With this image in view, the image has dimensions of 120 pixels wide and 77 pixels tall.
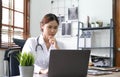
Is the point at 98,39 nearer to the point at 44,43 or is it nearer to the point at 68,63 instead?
the point at 44,43

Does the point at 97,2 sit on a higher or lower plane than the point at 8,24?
higher

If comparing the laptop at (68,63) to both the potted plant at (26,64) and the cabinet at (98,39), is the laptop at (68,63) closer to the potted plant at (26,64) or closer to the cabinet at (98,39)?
the potted plant at (26,64)

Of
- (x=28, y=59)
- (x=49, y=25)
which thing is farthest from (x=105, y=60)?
(x=28, y=59)

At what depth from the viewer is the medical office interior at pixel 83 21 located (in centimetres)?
422

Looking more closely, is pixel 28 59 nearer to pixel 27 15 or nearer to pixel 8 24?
pixel 8 24

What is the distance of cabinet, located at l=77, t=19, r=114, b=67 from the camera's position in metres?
4.14

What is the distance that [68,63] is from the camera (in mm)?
1368

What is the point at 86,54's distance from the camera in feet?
4.78

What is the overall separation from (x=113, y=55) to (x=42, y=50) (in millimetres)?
2453

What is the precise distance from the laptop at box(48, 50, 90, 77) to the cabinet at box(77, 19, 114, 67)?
2779mm

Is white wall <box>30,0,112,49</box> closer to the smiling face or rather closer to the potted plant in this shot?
the smiling face

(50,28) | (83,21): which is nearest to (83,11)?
(83,21)

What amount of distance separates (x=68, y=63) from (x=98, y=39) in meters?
3.02

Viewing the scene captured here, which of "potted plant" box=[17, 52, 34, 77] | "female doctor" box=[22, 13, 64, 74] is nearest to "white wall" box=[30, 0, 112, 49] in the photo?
"female doctor" box=[22, 13, 64, 74]
